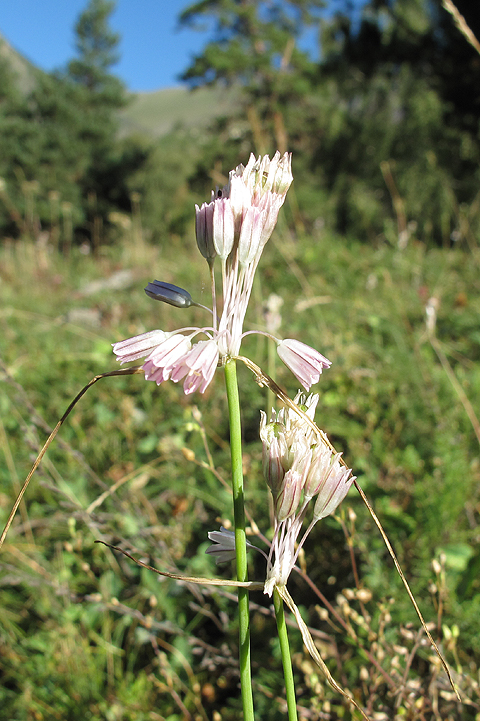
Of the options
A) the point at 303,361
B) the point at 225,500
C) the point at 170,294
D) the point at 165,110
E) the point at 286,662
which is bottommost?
the point at 225,500

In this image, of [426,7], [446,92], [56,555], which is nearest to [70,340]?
[56,555]

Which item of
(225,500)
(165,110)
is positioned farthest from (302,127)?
(165,110)

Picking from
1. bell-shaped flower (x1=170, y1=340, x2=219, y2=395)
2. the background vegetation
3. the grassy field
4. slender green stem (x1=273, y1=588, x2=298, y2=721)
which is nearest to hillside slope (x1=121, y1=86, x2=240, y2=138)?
the background vegetation

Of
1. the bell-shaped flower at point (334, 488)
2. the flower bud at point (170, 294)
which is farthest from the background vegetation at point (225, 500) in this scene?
the bell-shaped flower at point (334, 488)

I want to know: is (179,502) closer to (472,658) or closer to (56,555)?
(56,555)

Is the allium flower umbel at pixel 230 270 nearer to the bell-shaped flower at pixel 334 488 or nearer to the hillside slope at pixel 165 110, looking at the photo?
the bell-shaped flower at pixel 334 488

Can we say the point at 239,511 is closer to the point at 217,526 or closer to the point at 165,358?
the point at 165,358

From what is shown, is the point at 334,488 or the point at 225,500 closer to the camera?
the point at 334,488
